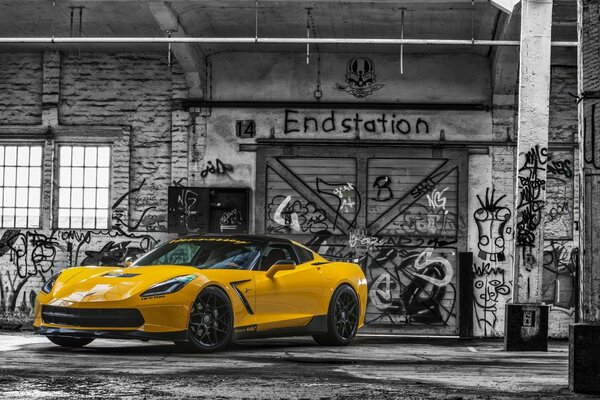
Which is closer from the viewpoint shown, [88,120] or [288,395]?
[288,395]

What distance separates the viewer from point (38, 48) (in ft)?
64.5

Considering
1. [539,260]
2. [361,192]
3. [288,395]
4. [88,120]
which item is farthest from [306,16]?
[288,395]

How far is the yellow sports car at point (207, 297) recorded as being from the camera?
10.8 metres

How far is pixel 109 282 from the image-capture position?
11023 millimetres

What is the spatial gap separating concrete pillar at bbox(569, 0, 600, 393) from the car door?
4.73 m

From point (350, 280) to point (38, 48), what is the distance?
353 inches

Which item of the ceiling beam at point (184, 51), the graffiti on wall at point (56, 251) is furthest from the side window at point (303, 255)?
the graffiti on wall at point (56, 251)

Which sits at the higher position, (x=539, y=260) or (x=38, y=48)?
(x=38, y=48)

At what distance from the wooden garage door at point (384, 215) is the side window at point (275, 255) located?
620 centimetres

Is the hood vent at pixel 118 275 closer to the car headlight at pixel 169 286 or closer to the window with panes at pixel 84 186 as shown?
the car headlight at pixel 169 286

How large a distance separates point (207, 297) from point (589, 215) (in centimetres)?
454

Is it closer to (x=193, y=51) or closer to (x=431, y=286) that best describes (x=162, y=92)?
(x=193, y=51)

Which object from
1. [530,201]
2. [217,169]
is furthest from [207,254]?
[217,169]

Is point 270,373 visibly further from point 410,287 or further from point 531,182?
point 410,287
